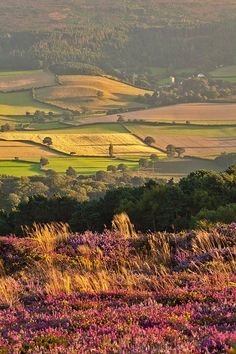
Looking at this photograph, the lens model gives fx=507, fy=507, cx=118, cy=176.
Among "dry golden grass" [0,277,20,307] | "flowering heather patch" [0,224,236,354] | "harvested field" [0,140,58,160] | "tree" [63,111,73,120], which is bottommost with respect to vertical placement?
"harvested field" [0,140,58,160]

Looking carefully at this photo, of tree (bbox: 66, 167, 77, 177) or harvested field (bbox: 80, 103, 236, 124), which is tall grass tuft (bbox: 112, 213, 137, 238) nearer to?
tree (bbox: 66, 167, 77, 177)

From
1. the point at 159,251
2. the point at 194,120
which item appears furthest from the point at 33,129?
the point at 159,251

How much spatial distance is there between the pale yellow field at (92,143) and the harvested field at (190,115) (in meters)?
25.2

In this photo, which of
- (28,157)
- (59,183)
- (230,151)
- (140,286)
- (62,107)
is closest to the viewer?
(140,286)

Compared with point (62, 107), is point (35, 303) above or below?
below

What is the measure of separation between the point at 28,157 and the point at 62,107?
86.5 meters

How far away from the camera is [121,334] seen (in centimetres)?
702

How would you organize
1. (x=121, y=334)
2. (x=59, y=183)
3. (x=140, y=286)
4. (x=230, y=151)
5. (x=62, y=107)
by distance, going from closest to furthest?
(x=121, y=334), (x=140, y=286), (x=59, y=183), (x=230, y=151), (x=62, y=107)

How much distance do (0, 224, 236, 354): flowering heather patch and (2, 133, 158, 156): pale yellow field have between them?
97904 mm

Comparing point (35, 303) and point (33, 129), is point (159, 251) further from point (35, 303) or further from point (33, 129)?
point (33, 129)

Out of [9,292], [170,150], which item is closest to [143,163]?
[170,150]

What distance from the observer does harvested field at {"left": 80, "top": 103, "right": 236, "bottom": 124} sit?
149 meters

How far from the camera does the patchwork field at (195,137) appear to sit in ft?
384

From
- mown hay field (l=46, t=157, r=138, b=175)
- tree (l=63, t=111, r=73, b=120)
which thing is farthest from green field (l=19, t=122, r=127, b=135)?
mown hay field (l=46, t=157, r=138, b=175)
